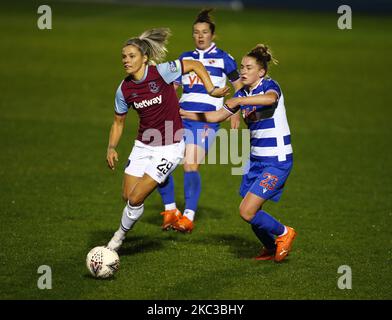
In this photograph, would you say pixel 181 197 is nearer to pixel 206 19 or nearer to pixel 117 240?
pixel 206 19

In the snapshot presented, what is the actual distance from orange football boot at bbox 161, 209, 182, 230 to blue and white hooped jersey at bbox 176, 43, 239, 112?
4.24 ft

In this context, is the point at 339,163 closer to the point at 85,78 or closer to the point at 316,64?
the point at 85,78

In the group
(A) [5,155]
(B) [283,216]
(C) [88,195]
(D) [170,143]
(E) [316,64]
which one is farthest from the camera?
(E) [316,64]

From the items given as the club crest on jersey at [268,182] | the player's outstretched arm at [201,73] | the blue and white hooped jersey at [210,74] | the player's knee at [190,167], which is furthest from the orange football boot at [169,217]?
the player's outstretched arm at [201,73]

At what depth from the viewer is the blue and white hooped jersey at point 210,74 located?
9516 mm

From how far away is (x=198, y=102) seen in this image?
957cm

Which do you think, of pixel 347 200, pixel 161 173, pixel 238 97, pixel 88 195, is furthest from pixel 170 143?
pixel 347 200

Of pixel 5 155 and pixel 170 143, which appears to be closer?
pixel 170 143

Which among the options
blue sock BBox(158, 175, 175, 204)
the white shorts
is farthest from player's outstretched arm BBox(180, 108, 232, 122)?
blue sock BBox(158, 175, 175, 204)

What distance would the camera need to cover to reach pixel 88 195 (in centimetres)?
1063

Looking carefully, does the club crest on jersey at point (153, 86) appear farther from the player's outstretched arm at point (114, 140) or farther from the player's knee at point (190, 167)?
the player's knee at point (190, 167)

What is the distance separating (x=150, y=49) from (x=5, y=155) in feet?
18.6

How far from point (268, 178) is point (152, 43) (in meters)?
1.80

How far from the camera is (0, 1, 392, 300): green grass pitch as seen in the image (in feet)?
24.0
